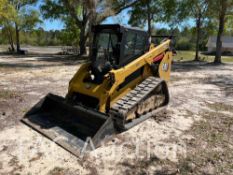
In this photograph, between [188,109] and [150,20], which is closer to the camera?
[188,109]

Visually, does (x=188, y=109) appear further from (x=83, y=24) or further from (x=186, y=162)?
(x=83, y=24)

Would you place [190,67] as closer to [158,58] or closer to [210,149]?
[158,58]

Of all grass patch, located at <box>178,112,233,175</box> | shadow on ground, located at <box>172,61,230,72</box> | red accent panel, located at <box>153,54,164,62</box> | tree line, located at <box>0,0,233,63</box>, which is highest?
tree line, located at <box>0,0,233,63</box>

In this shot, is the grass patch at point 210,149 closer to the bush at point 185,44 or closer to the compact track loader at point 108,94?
the compact track loader at point 108,94

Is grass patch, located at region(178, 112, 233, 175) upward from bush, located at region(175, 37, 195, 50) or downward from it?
downward

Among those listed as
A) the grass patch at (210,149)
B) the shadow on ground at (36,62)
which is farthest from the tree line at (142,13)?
the grass patch at (210,149)

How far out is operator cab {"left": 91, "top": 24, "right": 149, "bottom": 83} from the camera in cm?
541

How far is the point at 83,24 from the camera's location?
973 inches

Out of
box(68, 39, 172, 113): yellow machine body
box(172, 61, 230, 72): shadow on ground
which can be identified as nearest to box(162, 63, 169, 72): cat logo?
box(68, 39, 172, 113): yellow machine body

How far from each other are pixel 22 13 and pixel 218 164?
100 ft

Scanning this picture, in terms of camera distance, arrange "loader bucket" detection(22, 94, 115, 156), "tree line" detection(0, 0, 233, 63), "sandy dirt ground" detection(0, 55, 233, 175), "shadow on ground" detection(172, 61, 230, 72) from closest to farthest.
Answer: "sandy dirt ground" detection(0, 55, 233, 175)
"loader bucket" detection(22, 94, 115, 156)
"shadow on ground" detection(172, 61, 230, 72)
"tree line" detection(0, 0, 233, 63)

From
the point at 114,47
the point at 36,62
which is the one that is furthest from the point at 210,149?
the point at 36,62

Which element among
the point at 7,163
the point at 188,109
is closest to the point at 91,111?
the point at 7,163

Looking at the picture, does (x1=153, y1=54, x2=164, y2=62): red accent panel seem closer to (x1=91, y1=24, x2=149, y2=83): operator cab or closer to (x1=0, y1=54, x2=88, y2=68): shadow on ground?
(x1=91, y1=24, x2=149, y2=83): operator cab
